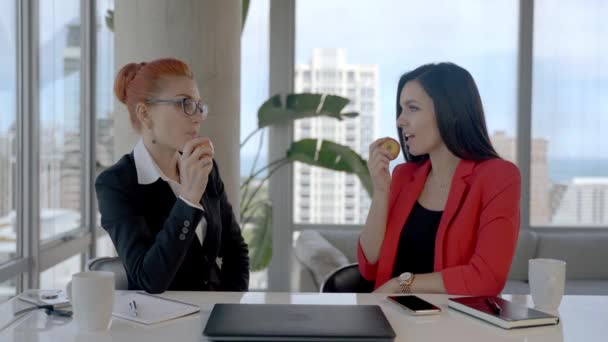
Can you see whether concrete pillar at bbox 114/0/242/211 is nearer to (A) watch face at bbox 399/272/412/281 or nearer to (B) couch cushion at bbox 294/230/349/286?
(B) couch cushion at bbox 294/230/349/286

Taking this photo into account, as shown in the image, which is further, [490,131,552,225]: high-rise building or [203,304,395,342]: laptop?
[490,131,552,225]: high-rise building

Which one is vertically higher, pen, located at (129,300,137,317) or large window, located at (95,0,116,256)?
large window, located at (95,0,116,256)

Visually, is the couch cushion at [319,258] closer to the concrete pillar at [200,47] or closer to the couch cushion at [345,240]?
the couch cushion at [345,240]

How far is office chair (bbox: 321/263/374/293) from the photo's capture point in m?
2.01

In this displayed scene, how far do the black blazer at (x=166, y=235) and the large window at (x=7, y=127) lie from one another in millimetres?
1167

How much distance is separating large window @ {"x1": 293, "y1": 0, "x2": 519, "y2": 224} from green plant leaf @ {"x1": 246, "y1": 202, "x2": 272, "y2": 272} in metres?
0.94

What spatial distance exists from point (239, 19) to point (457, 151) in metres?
1.60

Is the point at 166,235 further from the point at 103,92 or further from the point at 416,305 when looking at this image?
the point at 103,92

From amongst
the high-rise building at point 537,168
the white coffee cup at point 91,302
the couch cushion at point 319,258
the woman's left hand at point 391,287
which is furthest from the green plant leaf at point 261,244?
the white coffee cup at point 91,302

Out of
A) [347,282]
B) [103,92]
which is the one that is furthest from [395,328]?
[103,92]

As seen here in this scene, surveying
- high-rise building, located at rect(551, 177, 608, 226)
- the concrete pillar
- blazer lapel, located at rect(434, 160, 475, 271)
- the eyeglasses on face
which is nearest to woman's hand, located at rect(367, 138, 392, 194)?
blazer lapel, located at rect(434, 160, 475, 271)

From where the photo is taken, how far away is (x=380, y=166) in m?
2.16

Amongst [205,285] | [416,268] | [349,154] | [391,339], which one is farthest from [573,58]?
[391,339]

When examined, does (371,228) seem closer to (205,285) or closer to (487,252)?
(487,252)
